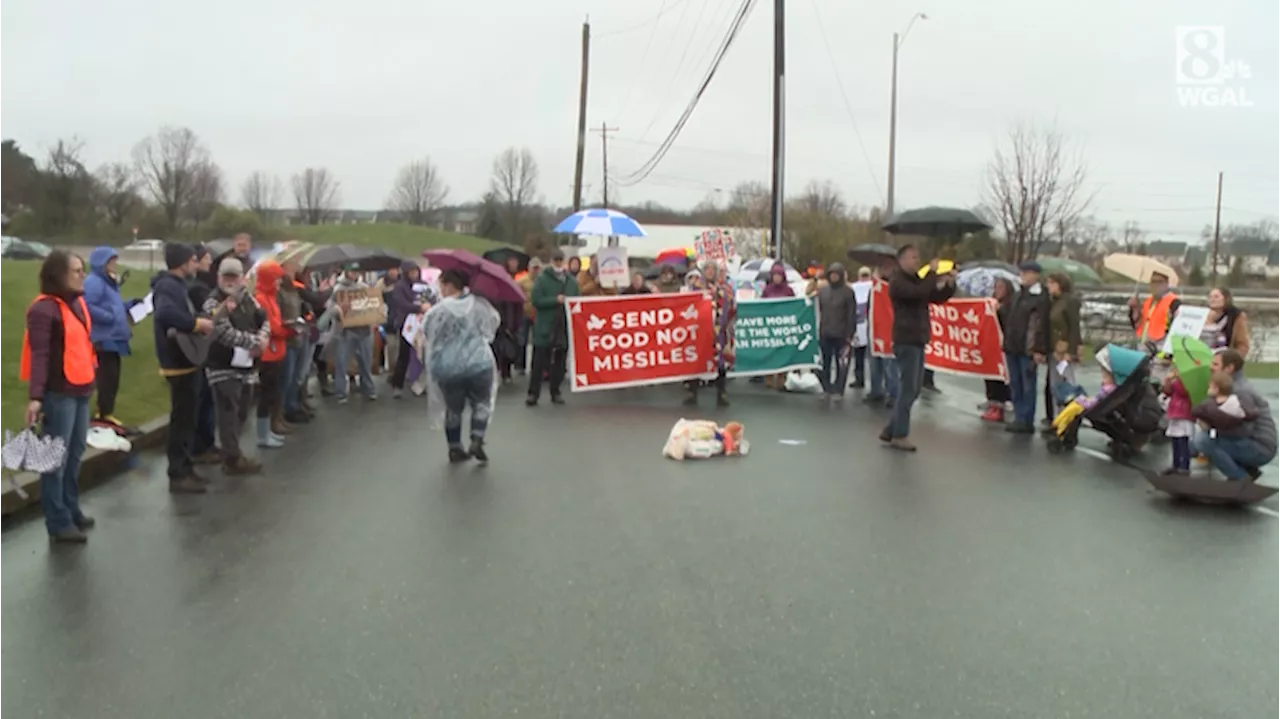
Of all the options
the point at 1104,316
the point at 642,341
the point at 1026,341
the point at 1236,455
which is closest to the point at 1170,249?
the point at 1104,316

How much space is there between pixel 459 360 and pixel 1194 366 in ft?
21.8

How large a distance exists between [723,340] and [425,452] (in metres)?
5.40

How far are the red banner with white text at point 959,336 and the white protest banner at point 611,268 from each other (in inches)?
154

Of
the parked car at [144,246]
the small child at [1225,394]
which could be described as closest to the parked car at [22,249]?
the parked car at [144,246]

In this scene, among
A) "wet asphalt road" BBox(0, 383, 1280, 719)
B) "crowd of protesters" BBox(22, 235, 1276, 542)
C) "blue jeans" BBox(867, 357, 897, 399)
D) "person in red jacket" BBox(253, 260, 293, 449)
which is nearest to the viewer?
"wet asphalt road" BBox(0, 383, 1280, 719)

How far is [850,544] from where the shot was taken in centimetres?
697

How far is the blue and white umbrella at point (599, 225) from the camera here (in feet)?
67.4

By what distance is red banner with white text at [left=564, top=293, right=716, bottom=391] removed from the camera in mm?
14734

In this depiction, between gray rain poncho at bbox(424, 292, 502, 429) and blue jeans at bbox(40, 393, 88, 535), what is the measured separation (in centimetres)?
317

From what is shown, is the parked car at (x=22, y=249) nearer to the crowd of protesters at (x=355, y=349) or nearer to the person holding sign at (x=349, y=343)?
the person holding sign at (x=349, y=343)

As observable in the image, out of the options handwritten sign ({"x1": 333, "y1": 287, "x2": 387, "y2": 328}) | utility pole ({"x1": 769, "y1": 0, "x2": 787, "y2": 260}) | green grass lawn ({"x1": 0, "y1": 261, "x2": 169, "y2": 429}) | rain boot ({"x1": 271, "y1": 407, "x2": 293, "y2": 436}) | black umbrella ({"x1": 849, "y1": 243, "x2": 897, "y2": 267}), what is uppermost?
utility pole ({"x1": 769, "y1": 0, "x2": 787, "y2": 260})

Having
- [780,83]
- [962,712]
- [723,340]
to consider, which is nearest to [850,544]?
[962,712]

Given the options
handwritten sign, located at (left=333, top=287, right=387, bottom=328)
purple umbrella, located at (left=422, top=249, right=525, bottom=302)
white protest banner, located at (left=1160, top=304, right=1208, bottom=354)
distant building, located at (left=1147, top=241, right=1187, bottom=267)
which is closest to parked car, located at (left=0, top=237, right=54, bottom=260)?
handwritten sign, located at (left=333, top=287, right=387, bottom=328)

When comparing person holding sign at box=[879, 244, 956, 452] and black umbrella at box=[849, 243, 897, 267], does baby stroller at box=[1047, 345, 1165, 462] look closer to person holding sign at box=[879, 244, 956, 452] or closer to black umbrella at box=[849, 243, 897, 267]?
person holding sign at box=[879, 244, 956, 452]
